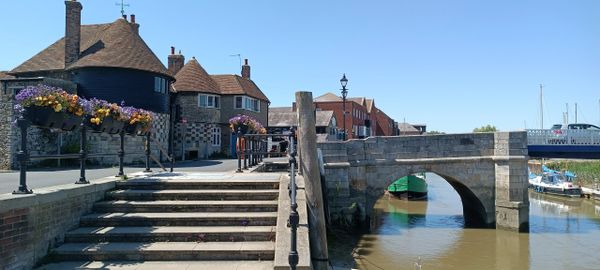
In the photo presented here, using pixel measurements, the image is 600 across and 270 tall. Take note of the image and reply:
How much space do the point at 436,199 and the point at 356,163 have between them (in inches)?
636

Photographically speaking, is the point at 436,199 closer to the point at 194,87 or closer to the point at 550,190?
the point at 550,190

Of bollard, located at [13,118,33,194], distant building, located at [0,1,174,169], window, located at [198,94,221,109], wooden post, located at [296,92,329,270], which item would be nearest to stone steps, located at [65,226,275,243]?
bollard, located at [13,118,33,194]

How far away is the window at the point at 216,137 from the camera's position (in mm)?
30844

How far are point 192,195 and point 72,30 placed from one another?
20.0 m

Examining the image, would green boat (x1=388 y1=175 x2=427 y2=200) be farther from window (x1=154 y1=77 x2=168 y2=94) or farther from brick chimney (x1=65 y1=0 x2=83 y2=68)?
brick chimney (x1=65 y1=0 x2=83 y2=68)

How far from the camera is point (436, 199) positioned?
31.9 metres

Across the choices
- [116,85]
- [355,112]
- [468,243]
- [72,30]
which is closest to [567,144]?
[468,243]

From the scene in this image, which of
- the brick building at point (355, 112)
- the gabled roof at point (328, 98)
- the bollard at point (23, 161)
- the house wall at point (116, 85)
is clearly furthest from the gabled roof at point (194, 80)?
the gabled roof at point (328, 98)

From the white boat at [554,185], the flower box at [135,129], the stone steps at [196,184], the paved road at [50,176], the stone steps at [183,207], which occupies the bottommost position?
the white boat at [554,185]

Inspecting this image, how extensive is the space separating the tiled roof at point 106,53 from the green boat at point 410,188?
60.1 ft

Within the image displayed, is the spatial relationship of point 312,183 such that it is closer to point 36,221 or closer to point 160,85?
point 36,221

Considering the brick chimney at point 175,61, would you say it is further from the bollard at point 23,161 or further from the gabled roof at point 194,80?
the bollard at point 23,161

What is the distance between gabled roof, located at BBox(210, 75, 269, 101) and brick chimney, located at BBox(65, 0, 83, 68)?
11640 millimetres

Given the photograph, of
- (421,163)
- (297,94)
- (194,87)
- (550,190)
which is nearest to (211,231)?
(297,94)
